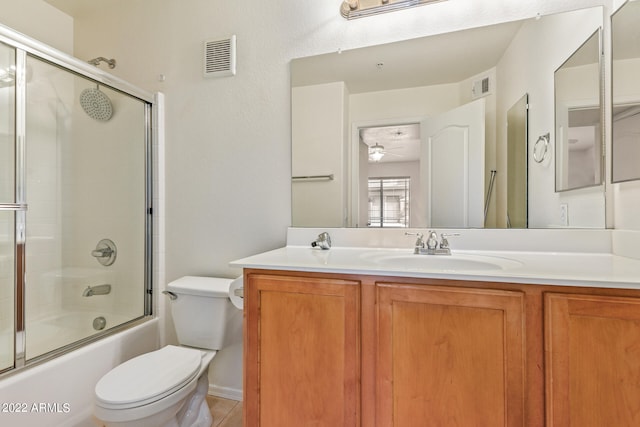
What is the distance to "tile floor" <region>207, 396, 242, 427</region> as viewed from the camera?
1.54 metres

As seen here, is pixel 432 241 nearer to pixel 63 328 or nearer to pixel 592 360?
pixel 592 360

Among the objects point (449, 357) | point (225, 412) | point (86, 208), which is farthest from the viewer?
point (86, 208)

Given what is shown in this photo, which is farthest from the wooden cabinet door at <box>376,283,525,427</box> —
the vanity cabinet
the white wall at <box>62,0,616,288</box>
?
the white wall at <box>62,0,616,288</box>

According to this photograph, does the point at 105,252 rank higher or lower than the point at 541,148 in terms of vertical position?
lower

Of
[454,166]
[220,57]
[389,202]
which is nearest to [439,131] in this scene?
[454,166]

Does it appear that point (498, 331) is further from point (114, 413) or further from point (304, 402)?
point (114, 413)

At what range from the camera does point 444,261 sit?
1251mm

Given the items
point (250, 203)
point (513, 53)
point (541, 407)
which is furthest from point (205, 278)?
point (513, 53)

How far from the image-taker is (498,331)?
2.85 feet

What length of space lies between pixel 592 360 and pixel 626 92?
1049 mm

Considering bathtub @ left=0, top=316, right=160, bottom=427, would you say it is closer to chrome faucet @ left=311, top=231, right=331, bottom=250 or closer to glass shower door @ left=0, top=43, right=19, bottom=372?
glass shower door @ left=0, top=43, right=19, bottom=372

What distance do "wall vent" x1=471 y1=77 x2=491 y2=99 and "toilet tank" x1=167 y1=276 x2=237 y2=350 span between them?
154 cm

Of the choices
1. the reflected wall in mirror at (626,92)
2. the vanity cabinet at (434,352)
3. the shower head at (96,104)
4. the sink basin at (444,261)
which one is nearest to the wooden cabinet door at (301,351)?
the vanity cabinet at (434,352)

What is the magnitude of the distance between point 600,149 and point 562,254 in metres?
0.46
